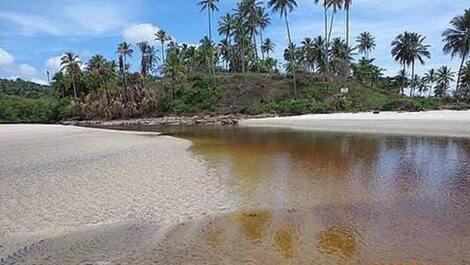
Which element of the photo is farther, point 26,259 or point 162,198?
point 162,198

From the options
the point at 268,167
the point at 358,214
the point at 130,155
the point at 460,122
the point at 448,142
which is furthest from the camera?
the point at 460,122

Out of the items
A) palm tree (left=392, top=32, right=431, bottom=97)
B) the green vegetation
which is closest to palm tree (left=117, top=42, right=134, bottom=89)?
the green vegetation

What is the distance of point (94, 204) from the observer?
36.9 ft

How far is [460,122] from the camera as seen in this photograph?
32.4m

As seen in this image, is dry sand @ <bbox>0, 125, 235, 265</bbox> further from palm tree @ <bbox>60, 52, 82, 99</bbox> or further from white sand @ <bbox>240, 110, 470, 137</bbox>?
palm tree @ <bbox>60, 52, 82, 99</bbox>

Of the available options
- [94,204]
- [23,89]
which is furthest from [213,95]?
[23,89]

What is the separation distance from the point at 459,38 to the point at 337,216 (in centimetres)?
6233

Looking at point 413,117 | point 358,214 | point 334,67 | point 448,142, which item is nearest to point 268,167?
point 358,214

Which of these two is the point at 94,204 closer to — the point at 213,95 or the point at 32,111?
the point at 213,95

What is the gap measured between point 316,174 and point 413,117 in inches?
1122

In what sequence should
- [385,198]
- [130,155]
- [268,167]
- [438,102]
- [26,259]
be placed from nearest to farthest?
[26,259]
[385,198]
[268,167]
[130,155]
[438,102]

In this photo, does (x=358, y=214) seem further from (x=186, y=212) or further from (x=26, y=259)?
(x=26, y=259)

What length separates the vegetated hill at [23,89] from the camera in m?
148

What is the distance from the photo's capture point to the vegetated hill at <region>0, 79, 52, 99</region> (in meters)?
148
